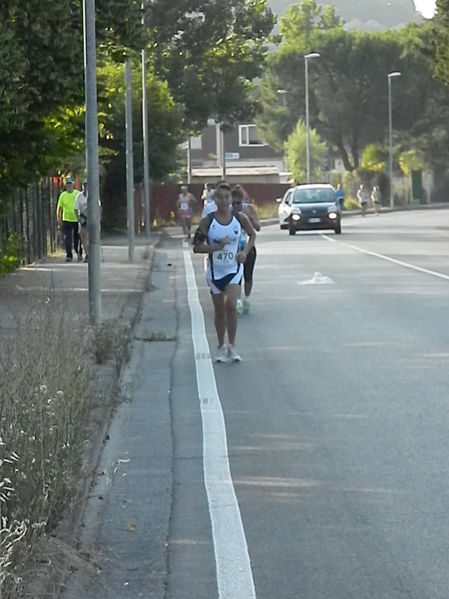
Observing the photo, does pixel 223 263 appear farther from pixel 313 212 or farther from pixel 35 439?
pixel 313 212

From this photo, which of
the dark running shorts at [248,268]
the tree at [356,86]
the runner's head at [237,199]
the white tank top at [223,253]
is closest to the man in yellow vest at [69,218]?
the dark running shorts at [248,268]

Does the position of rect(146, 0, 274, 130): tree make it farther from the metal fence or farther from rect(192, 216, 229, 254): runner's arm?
rect(192, 216, 229, 254): runner's arm

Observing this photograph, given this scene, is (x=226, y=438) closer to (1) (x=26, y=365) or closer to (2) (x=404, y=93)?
(1) (x=26, y=365)

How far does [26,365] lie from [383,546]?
270 centimetres

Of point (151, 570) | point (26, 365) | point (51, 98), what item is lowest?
point (151, 570)

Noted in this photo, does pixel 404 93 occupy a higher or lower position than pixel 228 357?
higher

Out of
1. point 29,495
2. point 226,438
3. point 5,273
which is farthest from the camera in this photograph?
point 5,273

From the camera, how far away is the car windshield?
46.5 metres

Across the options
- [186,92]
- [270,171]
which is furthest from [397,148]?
[186,92]

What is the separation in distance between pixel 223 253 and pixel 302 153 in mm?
81503

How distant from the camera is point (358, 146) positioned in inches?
3725

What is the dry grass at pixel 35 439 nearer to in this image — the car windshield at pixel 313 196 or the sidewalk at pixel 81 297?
the sidewalk at pixel 81 297

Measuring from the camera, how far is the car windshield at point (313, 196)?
1831 inches

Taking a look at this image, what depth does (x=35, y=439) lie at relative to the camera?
691 cm
